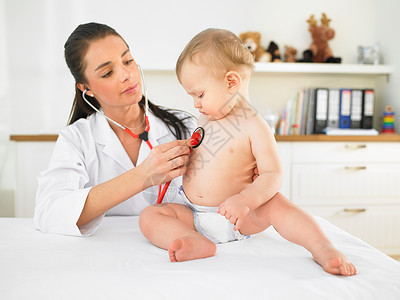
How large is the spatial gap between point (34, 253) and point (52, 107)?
222 cm

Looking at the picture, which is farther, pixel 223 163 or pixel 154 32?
pixel 154 32

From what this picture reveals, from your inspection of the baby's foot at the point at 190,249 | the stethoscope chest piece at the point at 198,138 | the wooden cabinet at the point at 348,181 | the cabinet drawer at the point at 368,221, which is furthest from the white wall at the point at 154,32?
the baby's foot at the point at 190,249

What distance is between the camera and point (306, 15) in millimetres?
3154

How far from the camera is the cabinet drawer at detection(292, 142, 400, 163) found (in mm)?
2682

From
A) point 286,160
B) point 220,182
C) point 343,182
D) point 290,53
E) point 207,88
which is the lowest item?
point 343,182

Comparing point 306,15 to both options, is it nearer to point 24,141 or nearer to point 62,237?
point 24,141

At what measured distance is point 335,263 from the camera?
808 mm

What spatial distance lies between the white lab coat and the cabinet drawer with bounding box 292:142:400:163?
4.38ft

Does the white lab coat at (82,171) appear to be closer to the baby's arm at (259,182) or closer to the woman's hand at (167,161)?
the woman's hand at (167,161)

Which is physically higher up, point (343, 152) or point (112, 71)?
point (112, 71)

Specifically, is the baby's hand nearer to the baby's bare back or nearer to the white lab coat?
the baby's bare back

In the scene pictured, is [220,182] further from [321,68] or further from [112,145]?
[321,68]

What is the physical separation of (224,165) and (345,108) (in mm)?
2249

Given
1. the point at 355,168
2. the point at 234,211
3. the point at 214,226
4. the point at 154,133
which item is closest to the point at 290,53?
the point at 355,168
